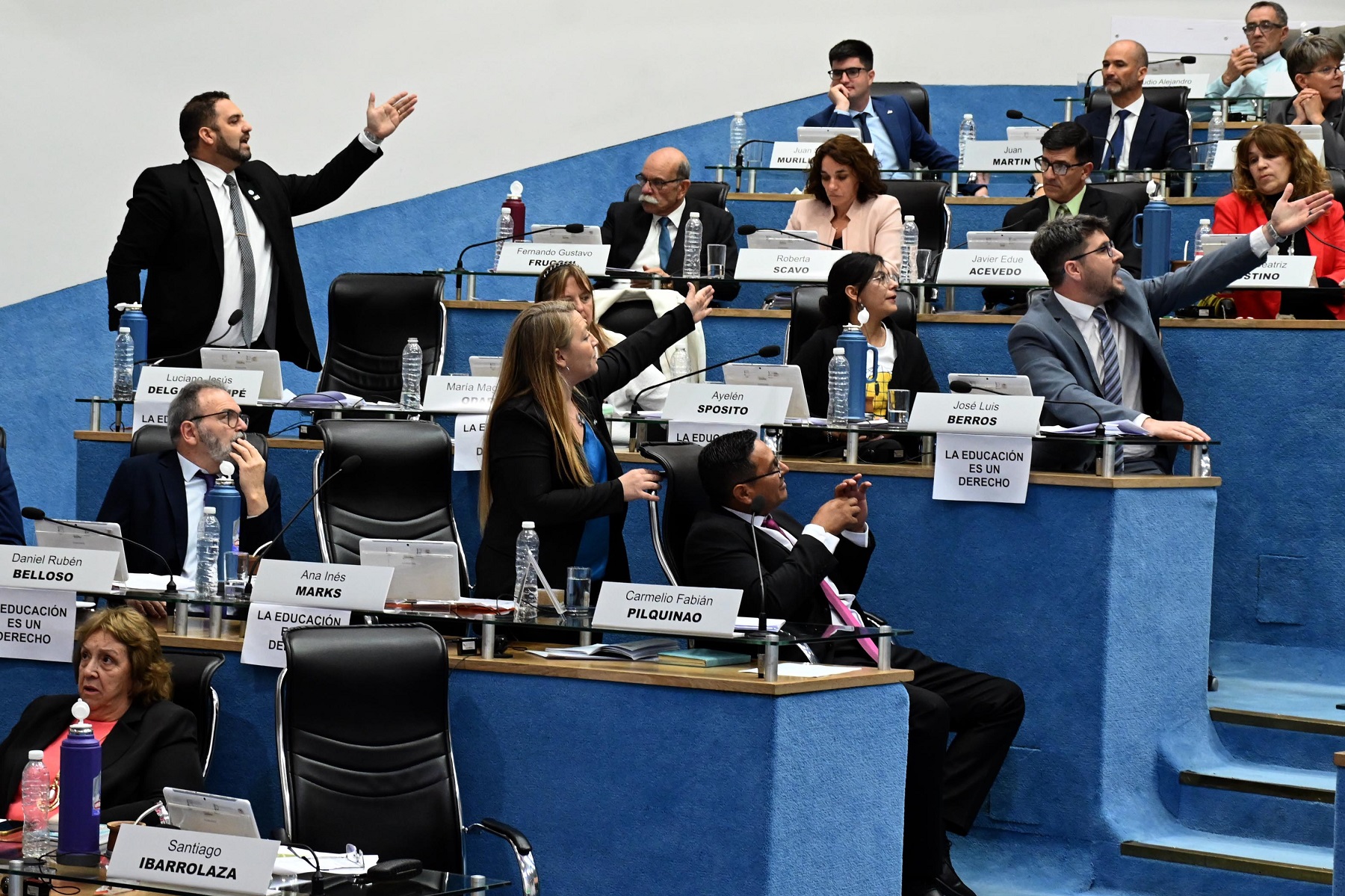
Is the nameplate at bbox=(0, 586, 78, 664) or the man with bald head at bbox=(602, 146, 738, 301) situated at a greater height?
the man with bald head at bbox=(602, 146, 738, 301)

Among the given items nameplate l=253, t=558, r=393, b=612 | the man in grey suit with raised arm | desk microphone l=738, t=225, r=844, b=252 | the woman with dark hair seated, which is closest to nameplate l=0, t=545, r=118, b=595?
nameplate l=253, t=558, r=393, b=612

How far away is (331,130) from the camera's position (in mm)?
8031

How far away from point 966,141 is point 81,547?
5335mm

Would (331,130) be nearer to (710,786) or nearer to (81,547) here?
(81,547)

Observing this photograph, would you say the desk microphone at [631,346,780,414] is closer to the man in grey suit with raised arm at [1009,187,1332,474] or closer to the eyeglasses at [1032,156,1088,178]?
the man in grey suit with raised arm at [1009,187,1332,474]

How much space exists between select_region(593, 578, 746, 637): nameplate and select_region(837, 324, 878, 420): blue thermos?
5.21ft

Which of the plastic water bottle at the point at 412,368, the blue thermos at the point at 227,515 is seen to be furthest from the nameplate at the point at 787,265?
the blue thermos at the point at 227,515

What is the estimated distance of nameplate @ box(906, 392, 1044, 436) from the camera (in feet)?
14.9

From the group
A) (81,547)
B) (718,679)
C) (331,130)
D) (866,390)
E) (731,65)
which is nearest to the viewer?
(718,679)

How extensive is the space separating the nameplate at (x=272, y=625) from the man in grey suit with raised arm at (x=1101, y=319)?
2.11m

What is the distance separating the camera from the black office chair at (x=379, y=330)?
20.5 feet

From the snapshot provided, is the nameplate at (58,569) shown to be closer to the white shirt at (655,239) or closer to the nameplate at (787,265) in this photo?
the nameplate at (787,265)

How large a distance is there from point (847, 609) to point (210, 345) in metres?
2.58

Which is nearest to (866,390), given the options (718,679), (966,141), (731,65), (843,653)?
(843,653)
